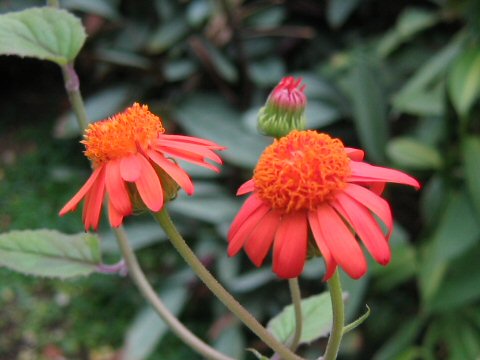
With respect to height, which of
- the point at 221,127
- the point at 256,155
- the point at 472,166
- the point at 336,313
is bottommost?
the point at 336,313

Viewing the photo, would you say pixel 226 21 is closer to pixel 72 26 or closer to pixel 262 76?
pixel 262 76

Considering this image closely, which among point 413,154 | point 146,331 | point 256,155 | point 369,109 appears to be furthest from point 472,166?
point 146,331

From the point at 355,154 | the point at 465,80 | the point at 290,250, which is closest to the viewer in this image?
the point at 290,250

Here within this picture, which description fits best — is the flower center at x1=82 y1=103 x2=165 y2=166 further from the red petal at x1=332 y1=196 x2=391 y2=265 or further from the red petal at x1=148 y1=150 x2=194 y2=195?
the red petal at x1=332 y1=196 x2=391 y2=265

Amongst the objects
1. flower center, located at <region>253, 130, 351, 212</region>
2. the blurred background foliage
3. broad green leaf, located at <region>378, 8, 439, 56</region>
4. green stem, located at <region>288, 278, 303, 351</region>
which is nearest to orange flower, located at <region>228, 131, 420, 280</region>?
flower center, located at <region>253, 130, 351, 212</region>

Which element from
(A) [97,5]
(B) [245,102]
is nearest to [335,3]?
(B) [245,102]

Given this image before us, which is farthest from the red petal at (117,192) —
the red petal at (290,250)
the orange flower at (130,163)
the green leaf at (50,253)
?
the green leaf at (50,253)

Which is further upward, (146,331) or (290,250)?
(146,331)

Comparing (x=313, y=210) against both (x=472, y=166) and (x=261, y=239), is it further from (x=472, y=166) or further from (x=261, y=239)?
(x=472, y=166)
